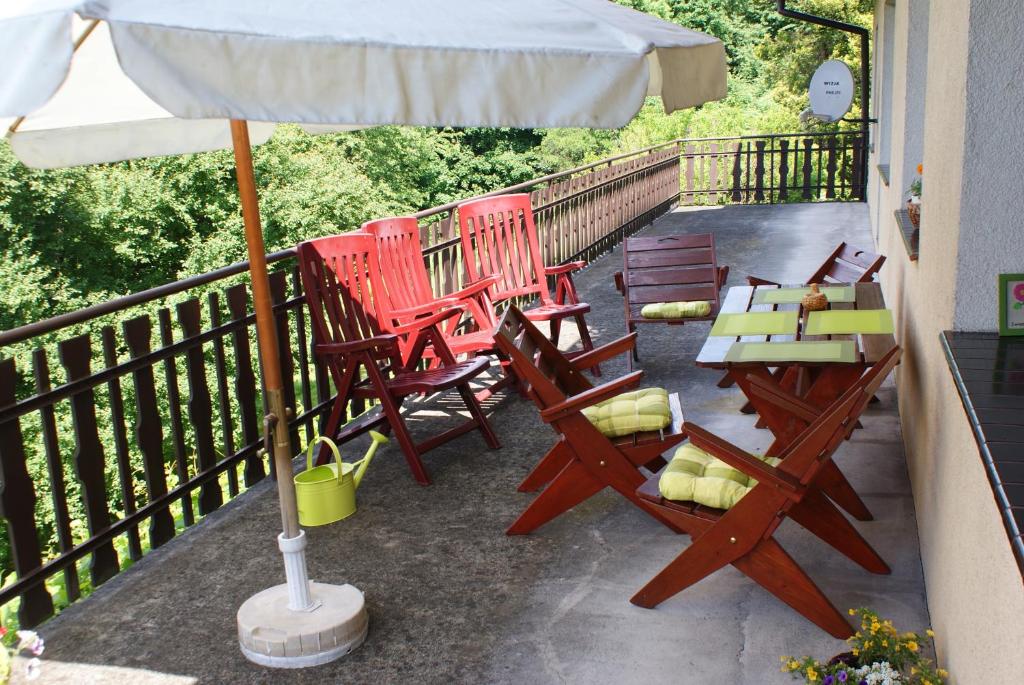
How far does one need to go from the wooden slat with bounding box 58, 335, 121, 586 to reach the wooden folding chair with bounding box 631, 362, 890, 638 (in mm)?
2079

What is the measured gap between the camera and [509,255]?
707 centimetres

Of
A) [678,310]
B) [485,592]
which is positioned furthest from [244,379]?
[678,310]

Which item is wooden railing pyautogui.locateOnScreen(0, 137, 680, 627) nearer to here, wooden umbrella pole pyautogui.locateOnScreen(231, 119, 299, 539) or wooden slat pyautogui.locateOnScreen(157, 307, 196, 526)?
wooden slat pyautogui.locateOnScreen(157, 307, 196, 526)

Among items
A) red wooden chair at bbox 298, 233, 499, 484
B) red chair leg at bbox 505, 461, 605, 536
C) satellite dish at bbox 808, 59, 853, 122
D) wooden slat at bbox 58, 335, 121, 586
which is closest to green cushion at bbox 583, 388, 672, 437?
red chair leg at bbox 505, 461, 605, 536

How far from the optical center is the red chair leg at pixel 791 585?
3219 mm

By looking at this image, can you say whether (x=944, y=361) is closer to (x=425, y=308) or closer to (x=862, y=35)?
(x=425, y=308)

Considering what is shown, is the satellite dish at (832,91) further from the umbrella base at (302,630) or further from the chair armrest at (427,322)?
the umbrella base at (302,630)

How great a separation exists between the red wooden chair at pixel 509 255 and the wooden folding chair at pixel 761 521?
3.30 meters

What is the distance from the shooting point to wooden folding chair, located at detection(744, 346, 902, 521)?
12.5 ft

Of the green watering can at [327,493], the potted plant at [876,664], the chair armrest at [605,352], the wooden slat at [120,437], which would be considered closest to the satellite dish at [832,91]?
the chair armrest at [605,352]

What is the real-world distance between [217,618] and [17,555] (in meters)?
0.72

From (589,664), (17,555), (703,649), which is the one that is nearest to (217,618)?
(17,555)

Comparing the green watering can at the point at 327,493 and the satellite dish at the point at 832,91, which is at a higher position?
the satellite dish at the point at 832,91

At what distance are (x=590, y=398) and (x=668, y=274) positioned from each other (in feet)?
10.6
